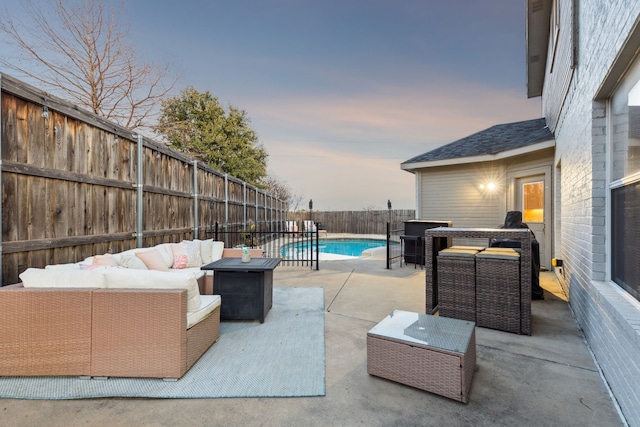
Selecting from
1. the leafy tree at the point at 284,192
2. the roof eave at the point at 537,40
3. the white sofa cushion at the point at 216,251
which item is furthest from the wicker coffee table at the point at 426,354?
the leafy tree at the point at 284,192

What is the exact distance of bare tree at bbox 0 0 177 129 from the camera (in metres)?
5.43

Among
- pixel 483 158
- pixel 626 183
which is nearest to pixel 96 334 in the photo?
pixel 626 183

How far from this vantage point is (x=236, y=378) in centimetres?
222

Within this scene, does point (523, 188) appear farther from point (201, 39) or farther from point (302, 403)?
point (201, 39)

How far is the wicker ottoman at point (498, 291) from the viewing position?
302cm

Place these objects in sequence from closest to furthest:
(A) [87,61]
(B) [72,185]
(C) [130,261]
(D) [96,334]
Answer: (D) [96,334] → (B) [72,185] → (C) [130,261] → (A) [87,61]

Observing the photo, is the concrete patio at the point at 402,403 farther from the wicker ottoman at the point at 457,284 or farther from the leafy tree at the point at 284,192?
the leafy tree at the point at 284,192

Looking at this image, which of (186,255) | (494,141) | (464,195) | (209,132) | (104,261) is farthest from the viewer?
(209,132)

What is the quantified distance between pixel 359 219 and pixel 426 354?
16.2 m

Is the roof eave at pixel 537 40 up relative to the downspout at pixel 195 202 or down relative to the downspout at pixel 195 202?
up

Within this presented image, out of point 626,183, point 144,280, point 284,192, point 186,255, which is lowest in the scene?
point 186,255

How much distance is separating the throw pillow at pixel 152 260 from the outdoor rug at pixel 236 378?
136cm

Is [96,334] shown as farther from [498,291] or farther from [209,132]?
[209,132]

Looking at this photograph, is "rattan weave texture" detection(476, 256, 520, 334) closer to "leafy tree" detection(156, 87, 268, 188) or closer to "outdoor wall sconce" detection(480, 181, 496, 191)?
"outdoor wall sconce" detection(480, 181, 496, 191)
